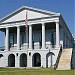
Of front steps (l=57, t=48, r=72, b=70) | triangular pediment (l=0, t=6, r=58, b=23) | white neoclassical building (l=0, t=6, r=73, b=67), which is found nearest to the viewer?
front steps (l=57, t=48, r=72, b=70)

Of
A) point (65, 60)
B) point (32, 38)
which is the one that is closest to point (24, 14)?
point (32, 38)

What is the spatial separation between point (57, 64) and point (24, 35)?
15.8 meters

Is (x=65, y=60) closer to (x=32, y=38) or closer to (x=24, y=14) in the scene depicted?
(x=32, y=38)

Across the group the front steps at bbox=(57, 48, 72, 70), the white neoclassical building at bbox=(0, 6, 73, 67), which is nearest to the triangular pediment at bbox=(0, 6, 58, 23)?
the white neoclassical building at bbox=(0, 6, 73, 67)

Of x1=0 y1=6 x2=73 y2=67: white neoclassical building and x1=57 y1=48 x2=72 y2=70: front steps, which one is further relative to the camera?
x1=0 y1=6 x2=73 y2=67: white neoclassical building

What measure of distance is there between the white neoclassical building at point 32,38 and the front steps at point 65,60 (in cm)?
111

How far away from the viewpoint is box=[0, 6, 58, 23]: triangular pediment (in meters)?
47.0

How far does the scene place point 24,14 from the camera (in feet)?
163

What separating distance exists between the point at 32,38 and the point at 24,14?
17.4 feet

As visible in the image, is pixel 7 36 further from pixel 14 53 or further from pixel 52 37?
pixel 52 37

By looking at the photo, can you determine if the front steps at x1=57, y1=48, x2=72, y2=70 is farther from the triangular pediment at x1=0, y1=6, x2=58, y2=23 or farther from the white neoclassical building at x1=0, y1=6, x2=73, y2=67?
the triangular pediment at x1=0, y1=6, x2=58, y2=23

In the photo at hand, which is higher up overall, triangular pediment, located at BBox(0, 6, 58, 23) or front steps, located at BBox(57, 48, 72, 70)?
triangular pediment, located at BBox(0, 6, 58, 23)

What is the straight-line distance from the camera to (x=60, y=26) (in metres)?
49.0

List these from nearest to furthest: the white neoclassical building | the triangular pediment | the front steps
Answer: the front steps, the white neoclassical building, the triangular pediment
